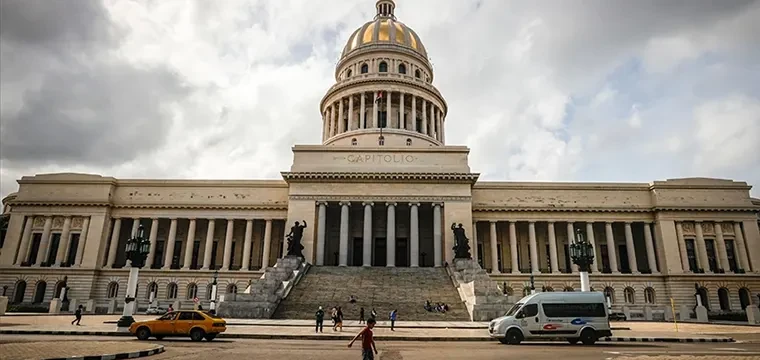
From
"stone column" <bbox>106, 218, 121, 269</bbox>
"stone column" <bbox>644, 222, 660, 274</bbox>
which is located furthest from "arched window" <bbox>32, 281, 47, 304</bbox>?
"stone column" <bbox>644, 222, 660, 274</bbox>

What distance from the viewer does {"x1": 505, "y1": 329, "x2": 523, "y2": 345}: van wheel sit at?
18922 millimetres

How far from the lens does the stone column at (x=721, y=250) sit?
47.5 m

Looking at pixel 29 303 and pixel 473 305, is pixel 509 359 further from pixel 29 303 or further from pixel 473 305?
pixel 29 303

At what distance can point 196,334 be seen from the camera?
18859mm

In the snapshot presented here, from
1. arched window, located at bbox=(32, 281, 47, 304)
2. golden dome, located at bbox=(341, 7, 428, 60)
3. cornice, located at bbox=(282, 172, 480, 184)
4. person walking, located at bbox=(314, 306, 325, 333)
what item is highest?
golden dome, located at bbox=(341, 7, 428, 60)

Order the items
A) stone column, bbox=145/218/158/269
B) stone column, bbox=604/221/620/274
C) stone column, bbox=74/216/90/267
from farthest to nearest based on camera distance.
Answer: stone column, bbox=145/218/158/269 < stone column, bbox=604/221/620/274 < stone column, bbox=74/216/90/267

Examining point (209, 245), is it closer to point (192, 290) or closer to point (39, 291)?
point (192, 290)

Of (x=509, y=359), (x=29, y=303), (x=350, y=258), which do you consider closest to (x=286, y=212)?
(x=350, y=258)

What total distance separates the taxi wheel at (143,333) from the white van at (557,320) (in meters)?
13.8

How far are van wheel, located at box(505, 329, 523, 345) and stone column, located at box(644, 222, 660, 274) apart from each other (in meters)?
36.7

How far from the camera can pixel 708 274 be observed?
46594mm

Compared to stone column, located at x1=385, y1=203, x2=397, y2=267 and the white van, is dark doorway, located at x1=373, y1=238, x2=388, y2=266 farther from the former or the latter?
the white van

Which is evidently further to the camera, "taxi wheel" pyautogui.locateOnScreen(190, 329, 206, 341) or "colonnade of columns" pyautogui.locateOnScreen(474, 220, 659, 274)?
"colonnade of columns" pyautogui.locateOnScreen(474, 220, 659, 274)

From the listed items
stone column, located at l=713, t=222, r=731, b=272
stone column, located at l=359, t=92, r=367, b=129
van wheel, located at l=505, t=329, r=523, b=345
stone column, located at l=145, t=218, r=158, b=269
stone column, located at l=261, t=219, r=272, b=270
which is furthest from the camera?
stone column, located at l=359, t=92, r=367, b=129
